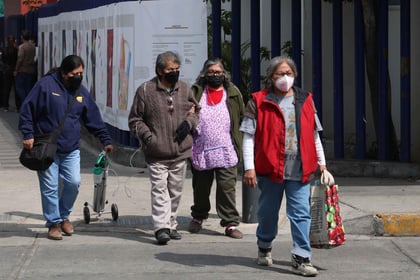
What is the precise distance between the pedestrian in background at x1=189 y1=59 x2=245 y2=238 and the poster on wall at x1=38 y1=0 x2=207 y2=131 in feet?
13.1

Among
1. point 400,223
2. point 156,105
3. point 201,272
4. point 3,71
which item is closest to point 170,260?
point 201,272

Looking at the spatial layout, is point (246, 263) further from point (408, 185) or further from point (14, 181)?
point (14, 181)

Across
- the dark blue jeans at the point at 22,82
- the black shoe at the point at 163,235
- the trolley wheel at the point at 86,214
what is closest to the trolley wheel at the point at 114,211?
the trolley wheel at the point at 86,214

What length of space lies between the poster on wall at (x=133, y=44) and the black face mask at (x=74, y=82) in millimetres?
4126

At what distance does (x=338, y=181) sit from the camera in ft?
42.3

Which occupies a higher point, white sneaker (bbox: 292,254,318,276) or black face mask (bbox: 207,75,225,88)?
black face mask (bbox: 207,75,225,88)

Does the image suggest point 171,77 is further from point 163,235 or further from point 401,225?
point 401,225

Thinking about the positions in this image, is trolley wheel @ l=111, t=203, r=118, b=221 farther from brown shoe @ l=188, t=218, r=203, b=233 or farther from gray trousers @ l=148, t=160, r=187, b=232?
gray trousers @ l=148, t=160, r=187, b=232

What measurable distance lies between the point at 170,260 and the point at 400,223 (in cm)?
243

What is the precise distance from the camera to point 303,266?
789 centimetres

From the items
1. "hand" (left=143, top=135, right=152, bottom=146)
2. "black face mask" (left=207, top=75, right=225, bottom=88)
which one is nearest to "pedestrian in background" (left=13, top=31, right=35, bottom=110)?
"black face mask" (left=207, top=75, right=225, bottom=88)

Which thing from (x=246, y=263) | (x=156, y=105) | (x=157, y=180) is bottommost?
(x=246, y=263)

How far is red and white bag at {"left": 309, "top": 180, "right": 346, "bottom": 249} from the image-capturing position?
7.94 m

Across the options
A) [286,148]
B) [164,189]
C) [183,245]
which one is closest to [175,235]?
[183,245]
